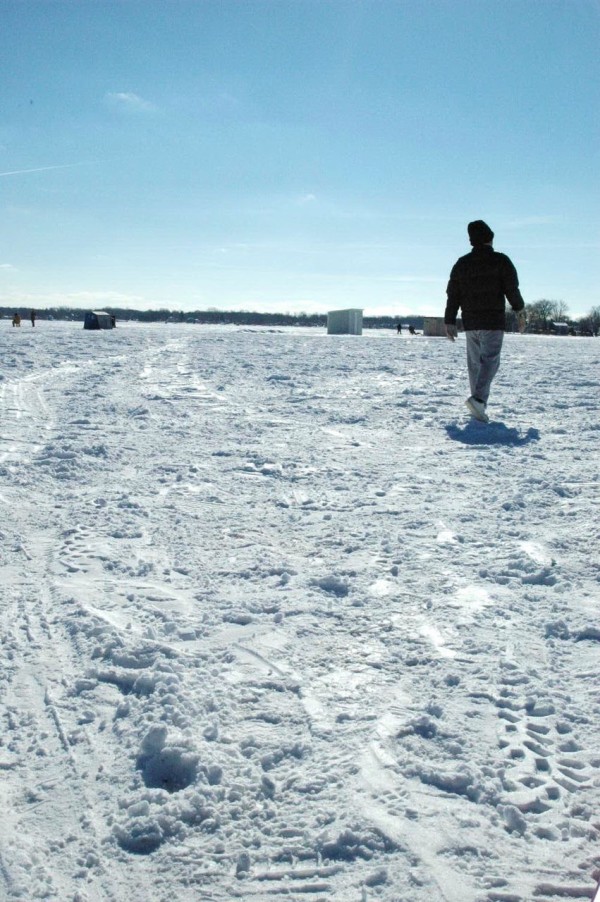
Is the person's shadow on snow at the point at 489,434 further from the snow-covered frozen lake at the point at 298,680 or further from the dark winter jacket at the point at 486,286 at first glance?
the dark winter jacket at the point at 486,286

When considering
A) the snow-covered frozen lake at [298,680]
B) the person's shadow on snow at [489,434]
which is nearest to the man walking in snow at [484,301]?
the person's shadow on snow at [489,434]

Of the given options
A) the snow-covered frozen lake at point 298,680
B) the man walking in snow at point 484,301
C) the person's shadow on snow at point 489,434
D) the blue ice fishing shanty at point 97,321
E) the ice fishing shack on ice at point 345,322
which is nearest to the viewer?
the snow-covered frozen lake at point 298,680

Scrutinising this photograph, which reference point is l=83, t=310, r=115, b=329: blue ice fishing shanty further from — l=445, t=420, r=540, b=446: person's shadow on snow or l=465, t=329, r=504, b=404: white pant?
l=445, t=420, r=540, b=446: person's shadow on snow

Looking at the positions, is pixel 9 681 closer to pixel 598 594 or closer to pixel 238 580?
pixel 238 580

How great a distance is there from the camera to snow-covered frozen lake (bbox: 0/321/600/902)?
1.46m

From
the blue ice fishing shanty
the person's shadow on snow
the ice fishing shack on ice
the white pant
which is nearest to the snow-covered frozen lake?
the person's shadow on snow

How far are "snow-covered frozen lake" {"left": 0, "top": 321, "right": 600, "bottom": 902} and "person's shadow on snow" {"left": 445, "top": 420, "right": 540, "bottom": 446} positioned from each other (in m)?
0.92

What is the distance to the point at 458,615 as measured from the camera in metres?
2.53

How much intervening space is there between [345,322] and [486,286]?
33.0 meters

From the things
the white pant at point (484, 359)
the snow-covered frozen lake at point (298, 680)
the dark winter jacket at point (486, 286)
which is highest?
the dark winter jacket at point (486, 286)

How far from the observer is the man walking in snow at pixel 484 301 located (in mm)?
6840

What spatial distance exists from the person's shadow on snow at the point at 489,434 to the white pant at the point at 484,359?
0.44 metres

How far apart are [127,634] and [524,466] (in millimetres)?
3429

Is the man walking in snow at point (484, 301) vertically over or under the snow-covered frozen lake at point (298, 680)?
over
